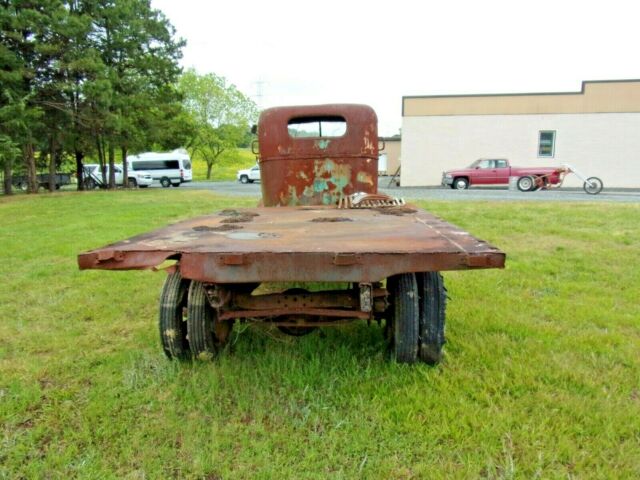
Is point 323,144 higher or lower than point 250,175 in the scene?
higher

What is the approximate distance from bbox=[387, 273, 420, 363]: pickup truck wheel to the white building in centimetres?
2425

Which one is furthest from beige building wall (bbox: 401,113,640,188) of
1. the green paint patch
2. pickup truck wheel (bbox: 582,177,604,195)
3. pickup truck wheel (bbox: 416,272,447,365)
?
pickup truck wheel (bbox: 416,272,447,365)

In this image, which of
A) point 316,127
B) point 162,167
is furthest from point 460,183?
point 162,167

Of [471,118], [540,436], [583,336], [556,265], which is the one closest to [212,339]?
[540,436]

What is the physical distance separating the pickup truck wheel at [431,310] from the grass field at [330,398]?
0.18 metres

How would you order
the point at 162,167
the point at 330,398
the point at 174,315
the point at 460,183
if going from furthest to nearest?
the point at 162,167 → the point at 460,183 → the point at 174,315 → the point at 330,398

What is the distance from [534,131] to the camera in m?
24.9

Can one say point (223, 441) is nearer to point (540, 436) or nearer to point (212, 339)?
point (212, 339)

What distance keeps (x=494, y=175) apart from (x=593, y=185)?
13.3ft

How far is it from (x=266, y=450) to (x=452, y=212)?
945 cm

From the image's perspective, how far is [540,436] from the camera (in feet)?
7.31

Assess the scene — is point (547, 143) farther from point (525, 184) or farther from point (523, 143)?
point (525, 184)

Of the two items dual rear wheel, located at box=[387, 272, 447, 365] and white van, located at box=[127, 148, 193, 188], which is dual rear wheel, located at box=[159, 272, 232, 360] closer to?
dual rear wheel, located at box=[387, 272, 447, 365]

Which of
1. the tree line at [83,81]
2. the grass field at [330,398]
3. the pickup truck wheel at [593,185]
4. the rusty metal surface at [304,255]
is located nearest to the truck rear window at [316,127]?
the grass field at [330,398]
